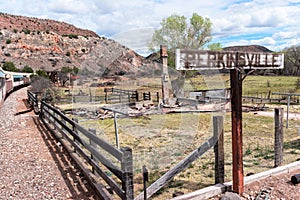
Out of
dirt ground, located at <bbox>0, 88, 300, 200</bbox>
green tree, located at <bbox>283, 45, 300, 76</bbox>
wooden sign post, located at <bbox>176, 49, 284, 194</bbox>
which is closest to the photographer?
wooden sign post, located at <bbox>176, 49, 284, 194</bbox>

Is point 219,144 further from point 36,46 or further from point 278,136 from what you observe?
point 36,46

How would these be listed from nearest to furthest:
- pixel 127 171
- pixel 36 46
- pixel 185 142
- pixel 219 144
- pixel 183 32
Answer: pixel 127 171, pixel 219 144, pixel 185 142, pixel 183 32, pixel 36 46

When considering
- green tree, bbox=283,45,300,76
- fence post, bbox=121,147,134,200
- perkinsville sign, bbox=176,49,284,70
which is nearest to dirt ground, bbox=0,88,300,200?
fence post, bbox=121,147,134,200

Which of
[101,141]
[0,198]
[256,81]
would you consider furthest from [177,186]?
[256,81]

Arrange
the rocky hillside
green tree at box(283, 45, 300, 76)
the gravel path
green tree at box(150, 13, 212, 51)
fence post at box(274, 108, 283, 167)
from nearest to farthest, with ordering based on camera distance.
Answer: the gravel path → fence post at box(274, 108, 283, 167) → green tree at box(150, 13, 212, 51) → green tree at box(283, 45, 300, 76) → the rocky hillside

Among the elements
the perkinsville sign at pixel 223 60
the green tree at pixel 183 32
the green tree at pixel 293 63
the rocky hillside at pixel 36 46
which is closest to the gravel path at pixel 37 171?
the perkinsville sign at pixel 223 60

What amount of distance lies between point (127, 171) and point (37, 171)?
9.54 ft

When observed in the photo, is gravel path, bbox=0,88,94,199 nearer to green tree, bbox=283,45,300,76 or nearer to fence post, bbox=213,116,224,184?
fence post, bbox=213,116,224,184

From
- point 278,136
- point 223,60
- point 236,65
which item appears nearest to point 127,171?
point 223,60

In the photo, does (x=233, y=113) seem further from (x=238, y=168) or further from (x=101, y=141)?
(x=101, y=141)

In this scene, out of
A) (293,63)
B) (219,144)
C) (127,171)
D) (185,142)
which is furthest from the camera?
(293,63)

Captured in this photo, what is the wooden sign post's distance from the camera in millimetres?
2963

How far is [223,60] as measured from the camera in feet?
10.2

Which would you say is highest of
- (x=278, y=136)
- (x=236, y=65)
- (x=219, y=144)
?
(x=236, y=65)
